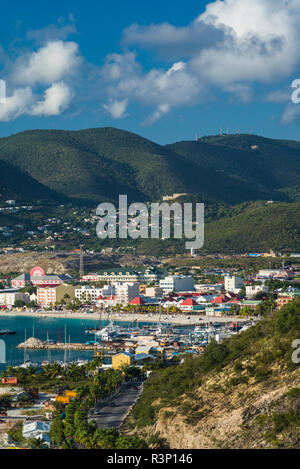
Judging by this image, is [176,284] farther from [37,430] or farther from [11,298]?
[37,430]

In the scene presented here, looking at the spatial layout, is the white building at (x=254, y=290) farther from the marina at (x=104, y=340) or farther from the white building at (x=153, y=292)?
the marina at (x=104, y=340)

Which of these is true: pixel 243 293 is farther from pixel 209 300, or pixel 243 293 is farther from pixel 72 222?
pixel 72 222

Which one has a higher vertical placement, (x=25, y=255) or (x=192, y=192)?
(x=192, y=192)

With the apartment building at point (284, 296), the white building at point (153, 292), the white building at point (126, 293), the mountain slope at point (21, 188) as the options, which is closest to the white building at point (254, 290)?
the apartment building at point (284, 296)

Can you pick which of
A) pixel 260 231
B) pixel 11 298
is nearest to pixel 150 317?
pixel 11 298

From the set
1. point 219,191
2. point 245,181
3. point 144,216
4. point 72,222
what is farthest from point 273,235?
point 245,181

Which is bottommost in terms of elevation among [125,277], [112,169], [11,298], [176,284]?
[11,298]

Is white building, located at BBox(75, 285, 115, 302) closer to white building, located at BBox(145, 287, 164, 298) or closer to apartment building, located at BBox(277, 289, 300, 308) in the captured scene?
white building, located at BBox(145, 287, 164, 298)

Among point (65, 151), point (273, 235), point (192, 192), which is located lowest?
point (273, 235)
